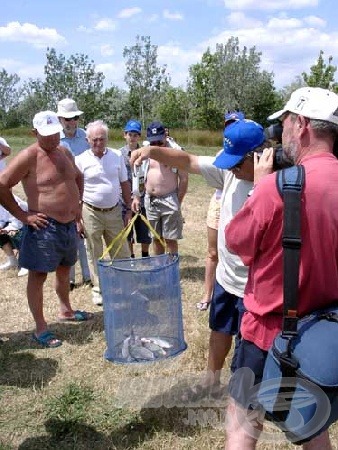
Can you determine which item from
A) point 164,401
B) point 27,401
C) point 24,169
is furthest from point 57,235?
point 164,401

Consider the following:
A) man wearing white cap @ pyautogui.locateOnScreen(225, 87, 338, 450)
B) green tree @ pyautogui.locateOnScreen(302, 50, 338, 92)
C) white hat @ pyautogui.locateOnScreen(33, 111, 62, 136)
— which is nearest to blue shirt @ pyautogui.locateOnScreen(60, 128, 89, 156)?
white hat @ pyautogui.locateOnScreen(33, 111, 62, 136)

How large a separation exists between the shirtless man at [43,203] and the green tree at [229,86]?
1564 inches

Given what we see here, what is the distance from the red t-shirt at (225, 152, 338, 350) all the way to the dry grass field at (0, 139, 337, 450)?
1.24 m

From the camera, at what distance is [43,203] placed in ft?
13.8

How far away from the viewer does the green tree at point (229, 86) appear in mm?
44281

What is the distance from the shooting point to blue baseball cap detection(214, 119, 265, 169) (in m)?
2.61

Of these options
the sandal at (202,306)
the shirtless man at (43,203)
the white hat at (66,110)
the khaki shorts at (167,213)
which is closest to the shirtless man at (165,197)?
the khaki shorts at (167,213)

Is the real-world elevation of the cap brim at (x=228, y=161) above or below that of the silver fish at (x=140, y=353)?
above

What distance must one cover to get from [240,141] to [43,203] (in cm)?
206

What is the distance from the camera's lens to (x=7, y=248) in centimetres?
643

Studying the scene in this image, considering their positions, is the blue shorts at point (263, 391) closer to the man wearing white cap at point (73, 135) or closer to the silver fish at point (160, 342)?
the silver fish at point (160, 342)

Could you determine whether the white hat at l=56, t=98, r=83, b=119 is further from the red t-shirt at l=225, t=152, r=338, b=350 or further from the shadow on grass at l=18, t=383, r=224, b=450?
the red t-shirt at l=225, t=152, r=338, b=350

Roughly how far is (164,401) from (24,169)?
1972 mm

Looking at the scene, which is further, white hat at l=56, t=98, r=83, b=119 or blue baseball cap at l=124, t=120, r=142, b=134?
blue baseball cap at l=124, t=120, r=142, b=134
